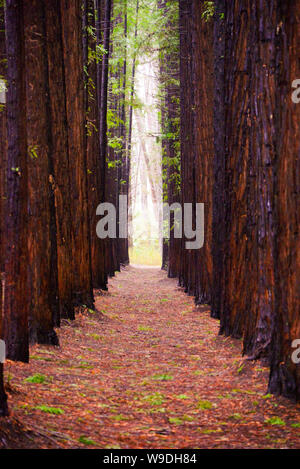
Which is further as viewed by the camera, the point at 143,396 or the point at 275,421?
the point at 143,396

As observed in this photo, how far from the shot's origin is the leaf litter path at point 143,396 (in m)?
4.96

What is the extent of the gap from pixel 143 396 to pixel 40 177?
11.8 ft

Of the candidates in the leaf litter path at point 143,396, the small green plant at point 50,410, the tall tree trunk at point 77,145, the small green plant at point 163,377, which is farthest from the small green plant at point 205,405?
the tall tree trunk at point 77,145

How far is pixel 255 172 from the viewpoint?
7.55 m

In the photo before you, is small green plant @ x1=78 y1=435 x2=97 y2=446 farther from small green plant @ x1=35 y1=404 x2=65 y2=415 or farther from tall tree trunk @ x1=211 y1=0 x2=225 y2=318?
tall tree trunk @ x1=211 y1=0 x2=225 y2=318

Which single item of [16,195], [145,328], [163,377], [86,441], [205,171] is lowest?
[145,328]

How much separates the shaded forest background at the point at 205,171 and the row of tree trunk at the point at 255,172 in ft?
0.05

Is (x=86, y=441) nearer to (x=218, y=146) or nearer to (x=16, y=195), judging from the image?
(x=16, y=195)

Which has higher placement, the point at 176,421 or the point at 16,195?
the point at 16,195

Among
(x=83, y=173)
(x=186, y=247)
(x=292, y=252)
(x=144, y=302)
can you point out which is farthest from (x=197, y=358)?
(x=186, y=247)

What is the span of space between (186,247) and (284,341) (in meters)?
12.2

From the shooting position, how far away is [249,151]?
27.5 ft

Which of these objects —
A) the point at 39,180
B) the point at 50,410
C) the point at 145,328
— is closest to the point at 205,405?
the point at 50,410

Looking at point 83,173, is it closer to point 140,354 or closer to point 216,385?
point 140,354
